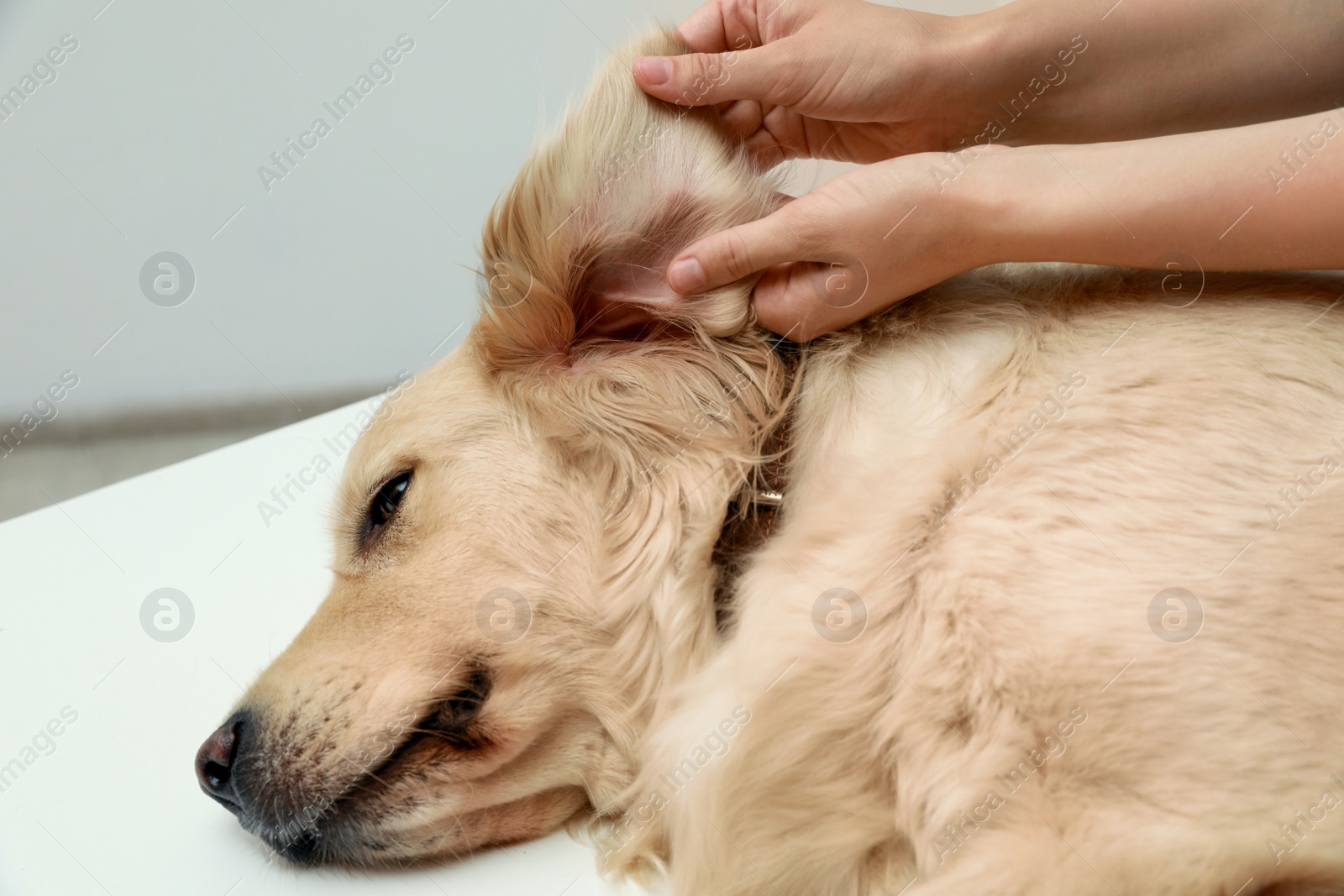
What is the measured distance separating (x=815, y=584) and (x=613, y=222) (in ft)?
1.78

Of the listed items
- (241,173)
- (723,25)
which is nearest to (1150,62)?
(723,25)

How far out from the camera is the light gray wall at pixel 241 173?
2498 millimetres

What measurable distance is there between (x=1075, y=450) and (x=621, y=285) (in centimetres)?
62

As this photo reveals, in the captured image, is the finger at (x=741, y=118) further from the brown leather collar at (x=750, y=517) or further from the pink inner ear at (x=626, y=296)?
the brown leather collar at (x=750, y=517)

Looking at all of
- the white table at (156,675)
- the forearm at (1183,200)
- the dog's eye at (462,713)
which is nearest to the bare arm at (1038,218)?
the forearm at (1183,200)

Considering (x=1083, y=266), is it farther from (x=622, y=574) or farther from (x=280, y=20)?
(x=280, y=20)

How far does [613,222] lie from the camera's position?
121 cm

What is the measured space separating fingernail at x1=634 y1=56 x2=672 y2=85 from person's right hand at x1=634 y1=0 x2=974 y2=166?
1 centimetres

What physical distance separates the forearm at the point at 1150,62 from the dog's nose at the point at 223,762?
1455mm

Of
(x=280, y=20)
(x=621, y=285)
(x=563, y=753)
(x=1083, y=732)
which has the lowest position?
(x=1083, y=732)

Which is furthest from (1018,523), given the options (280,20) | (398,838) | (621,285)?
(280,20)

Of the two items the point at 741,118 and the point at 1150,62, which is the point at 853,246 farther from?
the point at 1150,62

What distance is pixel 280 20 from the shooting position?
2.50m

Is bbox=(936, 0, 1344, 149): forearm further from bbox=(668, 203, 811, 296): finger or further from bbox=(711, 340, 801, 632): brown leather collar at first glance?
bbox=(711, 340, 801, 632): brown leather collar
